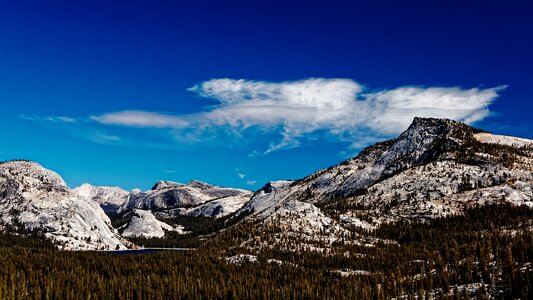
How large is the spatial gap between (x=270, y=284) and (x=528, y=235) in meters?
107

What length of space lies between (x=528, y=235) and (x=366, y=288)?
7449 cm

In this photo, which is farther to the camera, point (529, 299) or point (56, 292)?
point (56, 292)

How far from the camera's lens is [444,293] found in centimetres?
15400

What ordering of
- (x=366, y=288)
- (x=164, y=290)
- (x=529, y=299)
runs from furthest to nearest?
(x=164, y=290) < (x=366, y=288) < (x=529, y=299)

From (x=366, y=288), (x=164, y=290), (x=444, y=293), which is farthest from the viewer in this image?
(x=164, y=290)

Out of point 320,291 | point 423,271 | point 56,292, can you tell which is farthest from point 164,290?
point 423,271

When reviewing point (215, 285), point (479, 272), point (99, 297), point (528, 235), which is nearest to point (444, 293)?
point (479, 272)

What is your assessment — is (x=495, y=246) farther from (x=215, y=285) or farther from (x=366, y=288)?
(x=215, y=285)

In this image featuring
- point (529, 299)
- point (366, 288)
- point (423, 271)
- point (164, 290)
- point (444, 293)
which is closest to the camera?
point (529, 299)

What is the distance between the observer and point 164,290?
199125mm

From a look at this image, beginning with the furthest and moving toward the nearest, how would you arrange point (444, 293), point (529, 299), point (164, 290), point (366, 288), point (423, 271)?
point (164, 290) < point (423, 271) < point (366, 288) < point (444, 293) < point (529, 299)

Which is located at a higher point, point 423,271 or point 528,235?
point 528,235

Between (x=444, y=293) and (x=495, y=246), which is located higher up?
(x=495, y=246)

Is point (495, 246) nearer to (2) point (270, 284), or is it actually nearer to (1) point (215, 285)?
(2) point (270, 284)
